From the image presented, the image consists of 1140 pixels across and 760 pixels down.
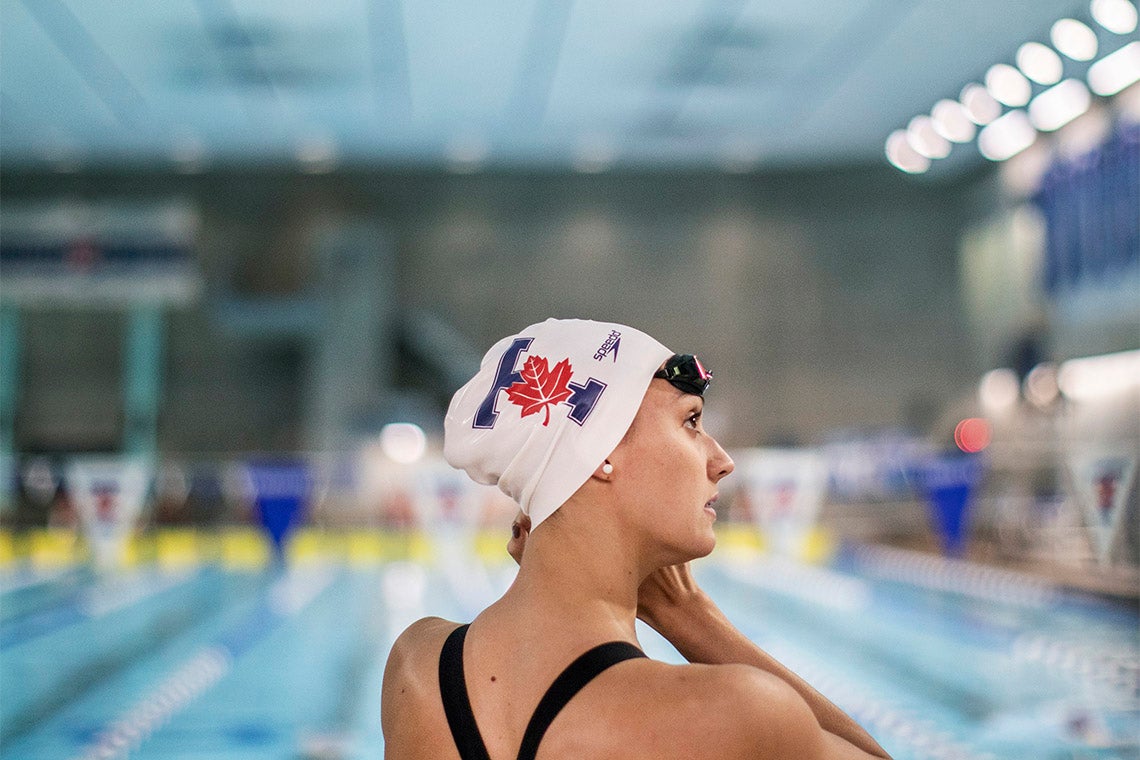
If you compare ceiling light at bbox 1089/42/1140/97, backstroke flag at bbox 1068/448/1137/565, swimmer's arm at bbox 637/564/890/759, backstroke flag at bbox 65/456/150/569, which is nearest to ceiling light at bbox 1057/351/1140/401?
ceiling light at bbox 1089/42/1140/97

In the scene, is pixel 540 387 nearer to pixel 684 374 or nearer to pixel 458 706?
pixel 684 374

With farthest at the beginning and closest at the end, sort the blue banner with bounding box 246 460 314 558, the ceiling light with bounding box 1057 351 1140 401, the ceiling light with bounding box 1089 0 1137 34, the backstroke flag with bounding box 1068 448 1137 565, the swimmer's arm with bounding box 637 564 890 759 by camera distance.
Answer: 1. the ceiling light with bounding box 1057 351 1140 401
2. the ceiling light with bounding box 1089 0 1137 34
3. the blue banner with bounding box 246 460 314 558
4. the backstroke flag with bounding box 1068 448 1137 565
5. the swimmer's arm with bounding box 637 564 890 759

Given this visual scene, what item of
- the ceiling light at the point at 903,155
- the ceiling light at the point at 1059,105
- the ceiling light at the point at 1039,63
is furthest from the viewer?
the ceiling light at the point at 903,155

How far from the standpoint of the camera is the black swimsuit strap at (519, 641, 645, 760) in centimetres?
96

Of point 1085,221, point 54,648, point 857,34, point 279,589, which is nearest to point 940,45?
point 857,34

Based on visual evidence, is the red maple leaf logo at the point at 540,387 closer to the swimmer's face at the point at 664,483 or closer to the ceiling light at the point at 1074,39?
the swimmer's face at the point at 664,483

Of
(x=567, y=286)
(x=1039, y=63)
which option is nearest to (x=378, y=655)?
(x=1039, y=63)

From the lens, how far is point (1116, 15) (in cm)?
1064

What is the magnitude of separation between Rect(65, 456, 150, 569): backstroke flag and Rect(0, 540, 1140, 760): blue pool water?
0.43m

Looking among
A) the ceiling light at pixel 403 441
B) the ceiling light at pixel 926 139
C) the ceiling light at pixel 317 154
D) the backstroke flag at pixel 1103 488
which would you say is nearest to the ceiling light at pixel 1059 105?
the ceiling light at pixel 926 139

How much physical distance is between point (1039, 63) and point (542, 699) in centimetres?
1376

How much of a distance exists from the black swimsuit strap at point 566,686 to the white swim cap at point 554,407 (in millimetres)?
150

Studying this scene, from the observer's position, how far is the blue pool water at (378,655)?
4.38 metres

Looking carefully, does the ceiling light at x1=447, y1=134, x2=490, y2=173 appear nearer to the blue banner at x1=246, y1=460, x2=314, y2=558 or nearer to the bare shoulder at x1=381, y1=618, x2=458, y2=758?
the blue banner at x1=246, y1=460, x2=314, y2=558
